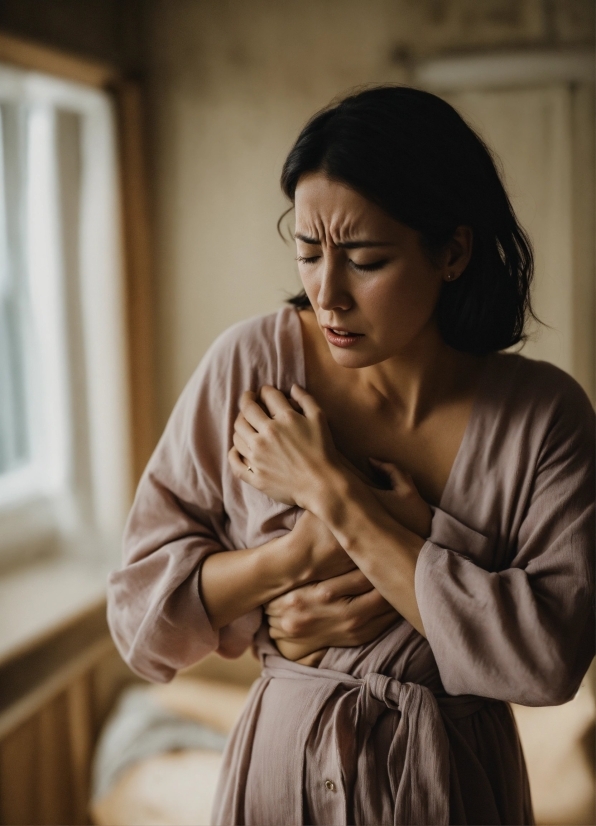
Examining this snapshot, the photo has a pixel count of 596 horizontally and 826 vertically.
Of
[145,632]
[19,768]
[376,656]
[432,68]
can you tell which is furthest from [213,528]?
[432,68]

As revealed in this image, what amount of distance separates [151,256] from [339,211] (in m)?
1.22

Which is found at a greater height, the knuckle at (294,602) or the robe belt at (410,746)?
the knuckle at (294,602)

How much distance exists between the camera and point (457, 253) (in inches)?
32.1

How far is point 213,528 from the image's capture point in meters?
0.92

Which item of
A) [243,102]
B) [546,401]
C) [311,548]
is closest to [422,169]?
[546,401]

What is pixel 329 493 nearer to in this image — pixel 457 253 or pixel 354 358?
pixel 354 358

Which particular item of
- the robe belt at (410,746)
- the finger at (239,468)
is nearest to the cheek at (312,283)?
the finger at (239,468)

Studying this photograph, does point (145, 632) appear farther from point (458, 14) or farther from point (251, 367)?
point (458, 14)

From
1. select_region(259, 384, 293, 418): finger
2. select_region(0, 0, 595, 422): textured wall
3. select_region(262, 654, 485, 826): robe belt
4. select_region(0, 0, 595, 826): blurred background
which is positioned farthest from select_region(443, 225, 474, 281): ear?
select_region(0, 0, 595, 422): textured wall

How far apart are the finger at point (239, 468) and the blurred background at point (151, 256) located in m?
0.87

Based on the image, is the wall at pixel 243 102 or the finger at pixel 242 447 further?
the wall at pixel 243 102

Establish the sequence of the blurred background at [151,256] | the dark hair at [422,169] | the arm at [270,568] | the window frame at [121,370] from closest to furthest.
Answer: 1. the dark hair at [422,169]
2. the arm at [270,568]
3. the blurred background at [151,256]
4. the window frame at [121,370]

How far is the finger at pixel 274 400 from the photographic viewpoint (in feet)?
2.78

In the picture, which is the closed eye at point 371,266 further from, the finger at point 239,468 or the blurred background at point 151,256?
the blurred background at point 151,256
